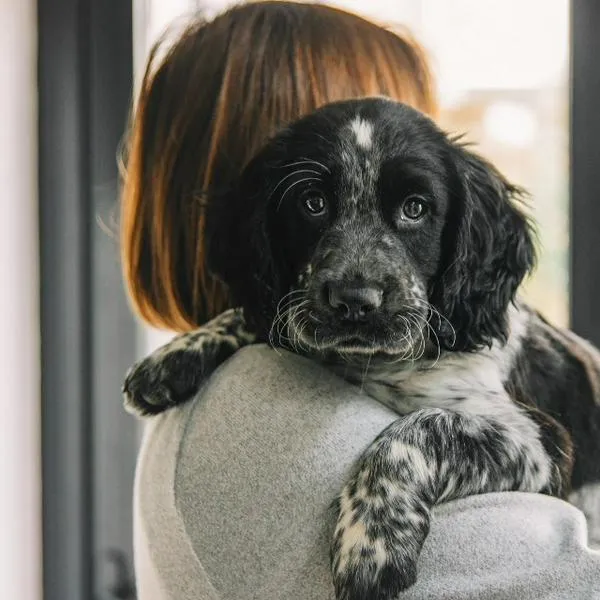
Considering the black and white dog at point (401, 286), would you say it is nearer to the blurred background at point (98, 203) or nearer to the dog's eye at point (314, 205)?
the dog's eye at point (314, 205)

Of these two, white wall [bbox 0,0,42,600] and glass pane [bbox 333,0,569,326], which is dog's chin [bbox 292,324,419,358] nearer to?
glass pane [bbox 333,0,569,326]

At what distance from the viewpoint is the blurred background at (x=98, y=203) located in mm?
1772

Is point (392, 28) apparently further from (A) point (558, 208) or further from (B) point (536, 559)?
(B) point (536, 559)

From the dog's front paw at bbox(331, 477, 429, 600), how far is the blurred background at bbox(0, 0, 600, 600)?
2.30 ft

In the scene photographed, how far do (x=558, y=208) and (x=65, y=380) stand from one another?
1.23 meters

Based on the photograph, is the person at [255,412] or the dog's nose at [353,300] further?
the dog's nose at [353,300]

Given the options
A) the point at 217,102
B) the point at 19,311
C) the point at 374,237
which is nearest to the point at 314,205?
the point at 374,237

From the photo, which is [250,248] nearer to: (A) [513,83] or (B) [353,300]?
(B) [353,300]

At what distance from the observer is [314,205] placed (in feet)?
4.54

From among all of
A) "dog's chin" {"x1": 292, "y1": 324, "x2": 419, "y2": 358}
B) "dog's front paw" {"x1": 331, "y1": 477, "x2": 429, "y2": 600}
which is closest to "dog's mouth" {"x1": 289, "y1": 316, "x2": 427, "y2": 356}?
"dog's chin" {"x1": 292, "y1": 324, "x2": 419, "y2": 358}

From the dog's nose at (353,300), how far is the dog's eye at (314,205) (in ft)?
0.51

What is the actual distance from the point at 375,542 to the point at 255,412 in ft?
0.81

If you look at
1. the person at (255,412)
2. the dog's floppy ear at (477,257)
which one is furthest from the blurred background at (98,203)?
the dog's floppy ear at (477,257)

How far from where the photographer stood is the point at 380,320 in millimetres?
1295
